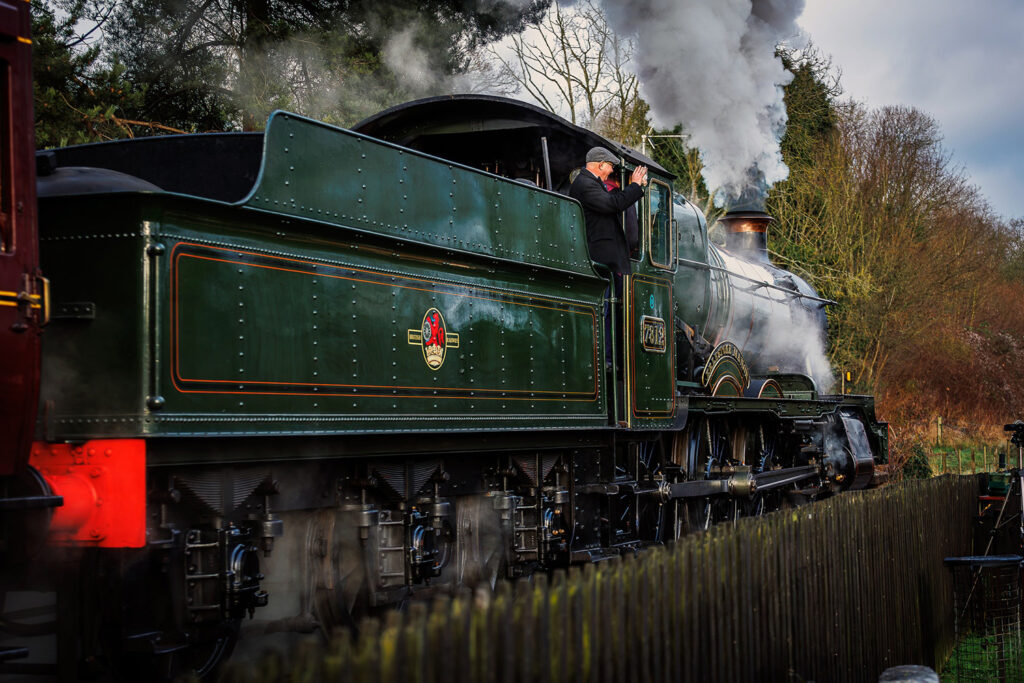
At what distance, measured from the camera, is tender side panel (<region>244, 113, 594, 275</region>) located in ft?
17.4

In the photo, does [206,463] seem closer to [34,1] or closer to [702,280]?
[702,280]

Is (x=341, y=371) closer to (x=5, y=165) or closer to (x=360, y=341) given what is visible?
(x=360, y=341)

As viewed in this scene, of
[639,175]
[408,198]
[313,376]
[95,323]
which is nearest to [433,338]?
[408,198]

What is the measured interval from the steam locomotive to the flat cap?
31 centimetres

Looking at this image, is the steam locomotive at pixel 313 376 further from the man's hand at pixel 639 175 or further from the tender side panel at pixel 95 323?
the man's hand at pixel 639 175

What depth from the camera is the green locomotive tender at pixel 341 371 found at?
4.58 meters

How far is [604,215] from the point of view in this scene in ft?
27.1

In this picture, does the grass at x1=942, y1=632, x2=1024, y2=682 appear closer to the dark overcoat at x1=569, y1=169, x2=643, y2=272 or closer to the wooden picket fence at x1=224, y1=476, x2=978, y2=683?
the wooden picket fence at x1=224, y1=476, x2=978, y2=683

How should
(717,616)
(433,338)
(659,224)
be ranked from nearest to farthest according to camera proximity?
(717,616), (433,338), (659,224)

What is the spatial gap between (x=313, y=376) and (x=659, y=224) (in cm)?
453

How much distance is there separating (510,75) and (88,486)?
19.6m

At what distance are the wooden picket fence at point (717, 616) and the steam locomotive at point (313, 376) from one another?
971 millimetres

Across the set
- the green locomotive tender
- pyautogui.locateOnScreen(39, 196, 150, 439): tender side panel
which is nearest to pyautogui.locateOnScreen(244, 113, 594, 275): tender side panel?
the green locomotive tender

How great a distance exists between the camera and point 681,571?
14.7ft
